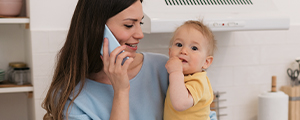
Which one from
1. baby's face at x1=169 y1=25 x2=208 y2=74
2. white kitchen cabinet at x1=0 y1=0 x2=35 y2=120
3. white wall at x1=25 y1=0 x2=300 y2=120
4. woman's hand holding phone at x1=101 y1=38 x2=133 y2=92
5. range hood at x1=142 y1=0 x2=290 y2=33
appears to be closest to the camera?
woman's hand holding phone at x1=101 y1=38 x2=133 y2=92

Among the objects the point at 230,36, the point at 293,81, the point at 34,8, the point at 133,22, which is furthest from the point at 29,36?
the point at 293,81

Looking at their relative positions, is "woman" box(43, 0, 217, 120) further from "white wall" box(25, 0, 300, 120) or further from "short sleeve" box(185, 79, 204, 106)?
"white wall" box(25, 0, 300, 120)

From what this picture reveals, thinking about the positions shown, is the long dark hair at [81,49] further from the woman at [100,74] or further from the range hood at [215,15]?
the range hood at [215,15]

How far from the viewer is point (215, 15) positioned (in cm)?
186

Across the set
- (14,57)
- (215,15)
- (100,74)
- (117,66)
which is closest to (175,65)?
(117,66)

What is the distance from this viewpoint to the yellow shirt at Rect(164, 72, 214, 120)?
1.33 m

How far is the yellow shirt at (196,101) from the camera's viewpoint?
1326 millimetres

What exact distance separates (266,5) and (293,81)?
0.76m

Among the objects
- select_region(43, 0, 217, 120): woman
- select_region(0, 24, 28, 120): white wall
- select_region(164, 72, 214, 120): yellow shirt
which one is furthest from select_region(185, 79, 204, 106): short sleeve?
select_region(0, 24, 28, 120): white wall

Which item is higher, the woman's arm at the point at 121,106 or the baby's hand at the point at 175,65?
Result: the baby's hand at the point at 175,65

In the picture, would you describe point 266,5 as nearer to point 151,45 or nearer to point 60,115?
point 151,45

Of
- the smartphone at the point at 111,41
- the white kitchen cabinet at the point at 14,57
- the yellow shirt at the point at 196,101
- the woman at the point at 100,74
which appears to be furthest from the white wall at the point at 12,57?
the yellow shirt at the point at 196,101

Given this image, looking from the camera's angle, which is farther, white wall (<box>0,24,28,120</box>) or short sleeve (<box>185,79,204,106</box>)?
white wall (<box>0,24,28,120</box>)

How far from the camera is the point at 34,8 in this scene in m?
1.90
